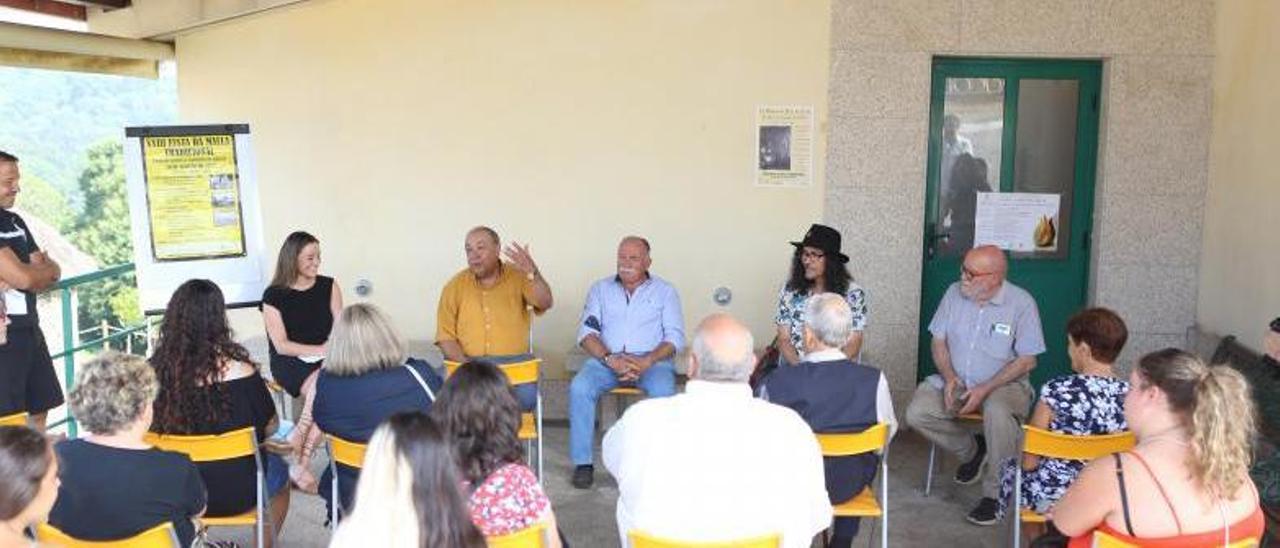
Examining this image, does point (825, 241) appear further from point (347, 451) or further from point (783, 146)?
point (347, 451)

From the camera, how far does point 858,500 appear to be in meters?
3.73

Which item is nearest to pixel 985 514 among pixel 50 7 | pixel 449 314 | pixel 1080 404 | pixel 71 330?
pixel 1080 404

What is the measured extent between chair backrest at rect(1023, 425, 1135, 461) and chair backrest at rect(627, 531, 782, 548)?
4.13 ft

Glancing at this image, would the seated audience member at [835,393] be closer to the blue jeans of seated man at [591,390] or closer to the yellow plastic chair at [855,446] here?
the yellow plastic chair at [855,446]

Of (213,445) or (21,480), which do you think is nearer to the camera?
(21,480)

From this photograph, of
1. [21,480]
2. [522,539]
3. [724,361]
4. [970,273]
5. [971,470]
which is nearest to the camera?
[21,480]

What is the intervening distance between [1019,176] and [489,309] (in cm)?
303

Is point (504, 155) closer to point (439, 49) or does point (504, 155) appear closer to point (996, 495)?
point (439, 49)

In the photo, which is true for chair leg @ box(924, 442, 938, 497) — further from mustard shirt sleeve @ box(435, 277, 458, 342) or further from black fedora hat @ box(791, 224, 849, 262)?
mustard shirt sleeve @ box(435, 277, 458, 342)

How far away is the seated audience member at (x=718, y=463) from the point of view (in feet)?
9.18

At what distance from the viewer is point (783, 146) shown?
5934mm

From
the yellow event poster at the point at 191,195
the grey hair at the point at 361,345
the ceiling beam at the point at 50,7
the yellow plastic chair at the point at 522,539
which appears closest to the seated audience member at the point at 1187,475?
the yellow plastic chair at the point at 522,539

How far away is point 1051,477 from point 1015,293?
4.98ft

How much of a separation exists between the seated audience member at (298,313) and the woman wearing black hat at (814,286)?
2147mm
